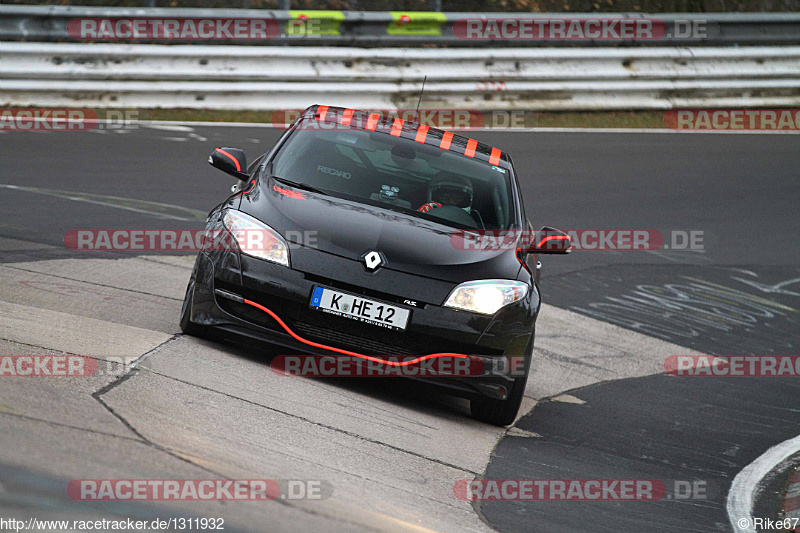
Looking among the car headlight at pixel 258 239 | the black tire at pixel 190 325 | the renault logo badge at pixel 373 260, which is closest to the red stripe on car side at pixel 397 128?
the car headlight at pixel 258 239

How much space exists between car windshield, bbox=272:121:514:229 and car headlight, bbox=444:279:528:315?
699mm

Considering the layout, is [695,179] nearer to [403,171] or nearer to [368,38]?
[368,38]

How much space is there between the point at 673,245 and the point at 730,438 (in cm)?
511

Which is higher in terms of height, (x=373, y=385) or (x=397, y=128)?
(x=397, y=128)

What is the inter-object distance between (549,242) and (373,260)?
144cm

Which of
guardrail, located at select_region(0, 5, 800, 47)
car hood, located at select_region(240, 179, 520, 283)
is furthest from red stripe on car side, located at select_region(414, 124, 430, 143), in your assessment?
guardrail, located at select_region(0, 5, 800, 47)

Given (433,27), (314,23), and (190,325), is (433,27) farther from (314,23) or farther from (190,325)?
(190,325)

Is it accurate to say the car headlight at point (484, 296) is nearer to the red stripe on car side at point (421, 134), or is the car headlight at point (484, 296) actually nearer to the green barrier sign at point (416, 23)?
the red stripe on car side at point (421, 134)

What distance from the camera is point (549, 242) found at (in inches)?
257


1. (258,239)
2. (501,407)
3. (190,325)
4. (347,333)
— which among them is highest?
(258,239)

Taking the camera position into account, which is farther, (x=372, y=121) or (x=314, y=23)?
(x=314, y=23)

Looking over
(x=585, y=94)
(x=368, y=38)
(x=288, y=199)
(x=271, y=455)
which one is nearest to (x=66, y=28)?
(x=368, y=38)

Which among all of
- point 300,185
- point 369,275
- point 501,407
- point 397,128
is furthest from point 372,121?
point 501,407

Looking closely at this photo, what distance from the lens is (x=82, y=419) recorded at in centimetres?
435
